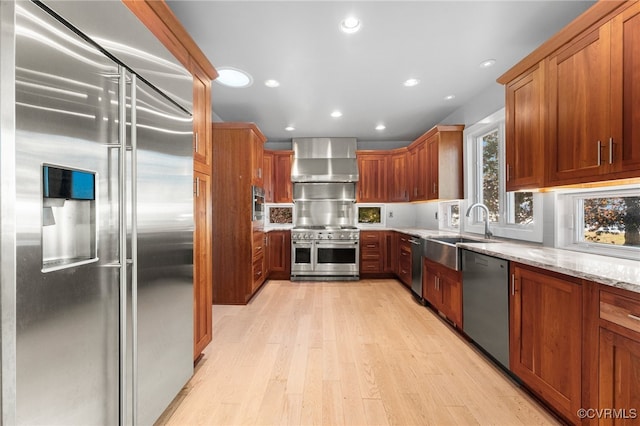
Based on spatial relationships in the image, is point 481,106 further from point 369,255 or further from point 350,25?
point 369,255

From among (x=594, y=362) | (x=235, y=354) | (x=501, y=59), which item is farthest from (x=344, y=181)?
(x=594, y=362)

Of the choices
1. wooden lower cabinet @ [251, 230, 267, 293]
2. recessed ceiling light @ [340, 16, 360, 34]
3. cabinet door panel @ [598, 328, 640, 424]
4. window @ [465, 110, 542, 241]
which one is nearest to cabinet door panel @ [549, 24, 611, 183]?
window @ [465, 110, 542, 241]

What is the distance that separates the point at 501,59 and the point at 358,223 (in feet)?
11.5

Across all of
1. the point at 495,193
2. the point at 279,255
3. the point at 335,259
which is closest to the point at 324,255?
the point at 335,259

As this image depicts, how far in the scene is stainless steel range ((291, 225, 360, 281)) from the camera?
4.73 meters

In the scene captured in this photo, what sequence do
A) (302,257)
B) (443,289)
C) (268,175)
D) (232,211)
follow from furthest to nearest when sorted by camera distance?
(268,175), (302,257), (232,211), (443,289)

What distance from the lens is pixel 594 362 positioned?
1274 mm

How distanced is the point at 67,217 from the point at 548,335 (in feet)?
7.75

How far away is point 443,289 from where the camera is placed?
114 inches

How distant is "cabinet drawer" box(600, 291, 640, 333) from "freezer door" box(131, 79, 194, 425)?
2122mm

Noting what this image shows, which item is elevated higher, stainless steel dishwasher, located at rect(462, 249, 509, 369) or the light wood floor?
stainless steel dishwasher, located at rect(462, 249, 509, 369)

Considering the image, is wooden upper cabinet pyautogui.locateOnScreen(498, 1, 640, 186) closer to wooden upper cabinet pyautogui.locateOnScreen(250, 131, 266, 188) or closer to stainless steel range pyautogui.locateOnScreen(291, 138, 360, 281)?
wooden upper cabinet pyautogui.locateOnScreen(250, 131, 266, 188)

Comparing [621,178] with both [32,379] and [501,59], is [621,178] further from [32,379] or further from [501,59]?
[32,379]

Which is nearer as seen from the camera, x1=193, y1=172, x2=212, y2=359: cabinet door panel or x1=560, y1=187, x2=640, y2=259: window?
x1=560, y1=187, x2=640, y2=259: window
